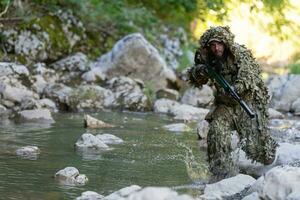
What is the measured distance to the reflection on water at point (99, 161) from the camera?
611 cm

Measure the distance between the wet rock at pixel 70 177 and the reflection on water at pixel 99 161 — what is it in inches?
2.8

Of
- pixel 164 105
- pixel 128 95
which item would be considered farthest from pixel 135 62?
pixel 164 105

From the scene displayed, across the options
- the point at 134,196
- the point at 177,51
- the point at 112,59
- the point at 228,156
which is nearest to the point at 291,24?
the point at 177,51

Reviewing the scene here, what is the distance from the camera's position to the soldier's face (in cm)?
641

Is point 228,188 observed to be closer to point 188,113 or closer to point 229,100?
point 229,100

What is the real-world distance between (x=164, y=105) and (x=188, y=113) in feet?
3.17

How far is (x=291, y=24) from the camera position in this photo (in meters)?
23.1

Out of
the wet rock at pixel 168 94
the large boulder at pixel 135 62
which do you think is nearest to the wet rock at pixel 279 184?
the wet rock at pixel 168 94

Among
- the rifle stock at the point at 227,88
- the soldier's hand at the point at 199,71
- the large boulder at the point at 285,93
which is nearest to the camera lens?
the rifle stock at the point at 227,88

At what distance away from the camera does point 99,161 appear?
7.57 m

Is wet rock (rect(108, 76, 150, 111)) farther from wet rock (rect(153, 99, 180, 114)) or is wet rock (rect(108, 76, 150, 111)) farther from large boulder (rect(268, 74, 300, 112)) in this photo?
large boulder (rect(268, 74, 300, 112))

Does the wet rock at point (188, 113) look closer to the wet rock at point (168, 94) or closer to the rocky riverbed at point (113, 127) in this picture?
the rocky riverbed at point (113, 127)

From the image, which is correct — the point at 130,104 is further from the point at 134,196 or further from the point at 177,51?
the point at 134,196

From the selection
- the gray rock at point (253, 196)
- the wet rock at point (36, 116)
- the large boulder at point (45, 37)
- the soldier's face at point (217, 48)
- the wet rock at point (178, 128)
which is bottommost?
the gray rock at point (253, 196)
